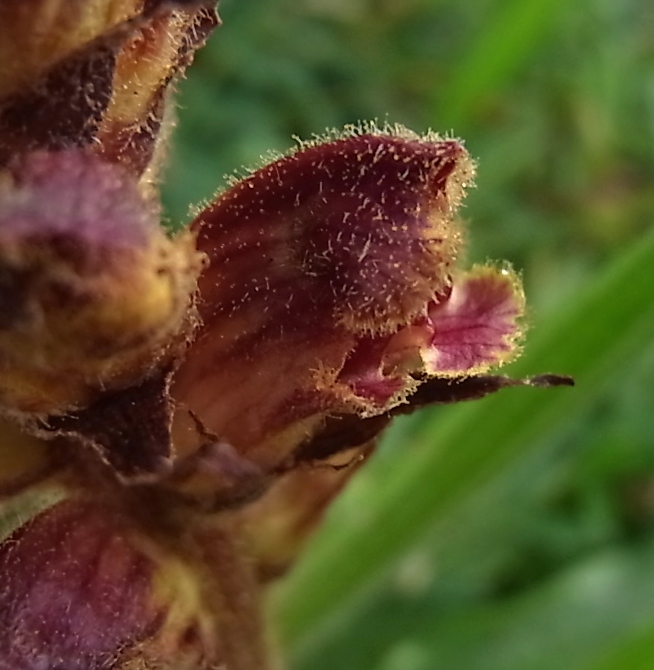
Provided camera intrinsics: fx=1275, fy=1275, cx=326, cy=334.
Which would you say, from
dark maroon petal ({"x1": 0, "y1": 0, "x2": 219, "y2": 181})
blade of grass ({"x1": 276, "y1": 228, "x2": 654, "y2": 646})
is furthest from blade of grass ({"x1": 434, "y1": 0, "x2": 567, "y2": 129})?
dark maroon petal ({"x1": 0, "y1": 0, "x2": 219, "y2": 181})

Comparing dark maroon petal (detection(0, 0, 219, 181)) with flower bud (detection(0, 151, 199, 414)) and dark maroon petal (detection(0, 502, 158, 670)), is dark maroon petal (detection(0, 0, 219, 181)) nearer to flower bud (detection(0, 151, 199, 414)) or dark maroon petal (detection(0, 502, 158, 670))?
flower bud (detection(0, 151, 199, 414))

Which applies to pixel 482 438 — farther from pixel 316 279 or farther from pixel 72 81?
pixel 72 81

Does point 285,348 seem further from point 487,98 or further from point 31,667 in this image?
point 487,98

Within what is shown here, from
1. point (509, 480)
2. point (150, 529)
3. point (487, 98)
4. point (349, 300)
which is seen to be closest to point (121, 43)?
point (349, 300)

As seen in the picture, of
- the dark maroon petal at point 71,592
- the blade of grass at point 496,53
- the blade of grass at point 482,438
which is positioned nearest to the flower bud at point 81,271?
the dark maroon petal at point 71,592

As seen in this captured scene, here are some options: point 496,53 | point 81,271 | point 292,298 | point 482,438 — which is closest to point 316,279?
point 292,298

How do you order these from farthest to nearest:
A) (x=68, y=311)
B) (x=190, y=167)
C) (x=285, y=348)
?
(x=190, y=167) < (x=285, y=348) < (x=68, y=311)
